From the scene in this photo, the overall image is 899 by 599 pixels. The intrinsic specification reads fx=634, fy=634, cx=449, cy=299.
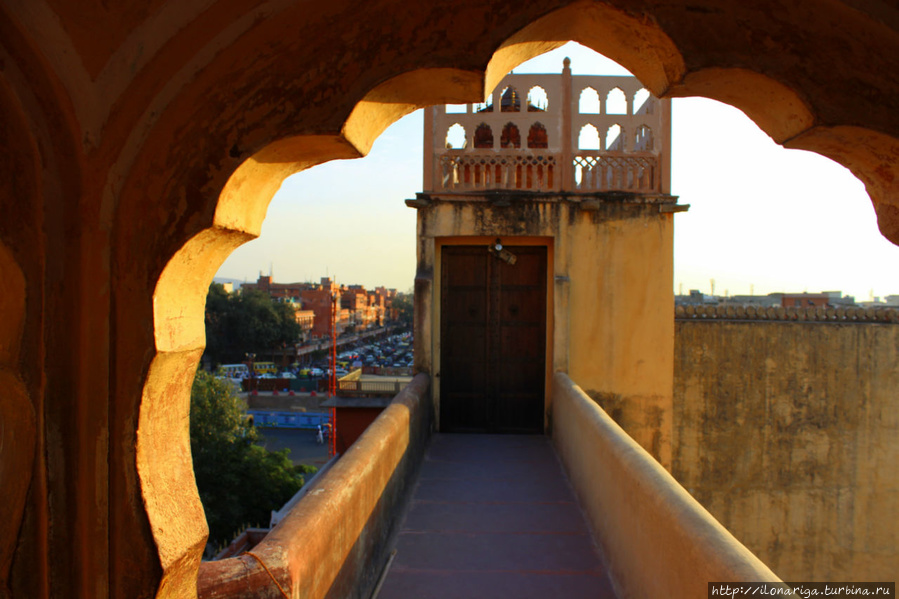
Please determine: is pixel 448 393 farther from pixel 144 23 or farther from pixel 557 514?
pixel 144 23

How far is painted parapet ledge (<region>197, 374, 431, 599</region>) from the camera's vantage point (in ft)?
9.32

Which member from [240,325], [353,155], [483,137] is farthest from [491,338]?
[240,325]

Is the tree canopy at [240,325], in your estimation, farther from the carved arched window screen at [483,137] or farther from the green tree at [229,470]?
the carved arched window screen at [483,137]

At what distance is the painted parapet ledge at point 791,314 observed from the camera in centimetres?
1093

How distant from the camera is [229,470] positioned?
2236cm

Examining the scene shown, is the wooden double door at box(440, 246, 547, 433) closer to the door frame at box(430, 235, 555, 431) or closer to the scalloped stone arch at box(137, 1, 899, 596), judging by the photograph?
the door frame at box(430, 235, 555, 431)

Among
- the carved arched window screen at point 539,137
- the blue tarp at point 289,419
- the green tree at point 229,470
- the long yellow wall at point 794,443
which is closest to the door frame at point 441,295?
the carved arched window screen at point 539,137

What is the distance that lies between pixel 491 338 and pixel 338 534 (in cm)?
566

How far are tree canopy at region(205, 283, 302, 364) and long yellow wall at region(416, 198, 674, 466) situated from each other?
44.3 m

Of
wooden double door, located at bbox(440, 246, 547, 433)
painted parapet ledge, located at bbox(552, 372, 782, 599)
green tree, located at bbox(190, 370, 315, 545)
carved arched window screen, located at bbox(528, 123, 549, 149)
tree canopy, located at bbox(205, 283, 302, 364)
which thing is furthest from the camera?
tree canopy, located at bbox(205, 283, 302, 364)

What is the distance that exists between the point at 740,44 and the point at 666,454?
819 centimetres

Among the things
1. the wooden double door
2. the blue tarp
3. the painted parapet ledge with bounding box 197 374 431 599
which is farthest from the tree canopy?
the painted parapet ledge with bounding box 197 374 431 599

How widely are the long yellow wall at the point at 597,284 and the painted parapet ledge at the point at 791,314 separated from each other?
2224mm

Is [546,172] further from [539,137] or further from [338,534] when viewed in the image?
[338,534]
